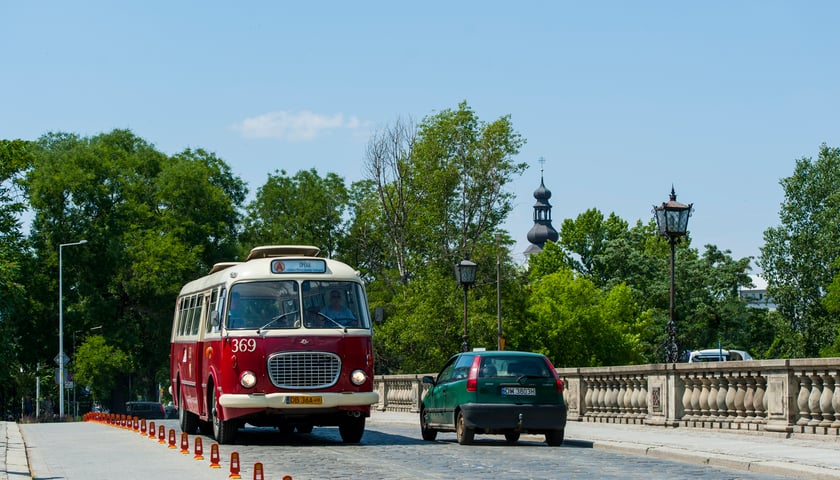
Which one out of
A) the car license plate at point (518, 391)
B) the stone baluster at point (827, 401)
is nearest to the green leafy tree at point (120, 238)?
the car license plate at point (518, 391)

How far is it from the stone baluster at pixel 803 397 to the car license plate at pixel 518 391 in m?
4.04

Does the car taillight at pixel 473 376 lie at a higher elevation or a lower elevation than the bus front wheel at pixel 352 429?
higher

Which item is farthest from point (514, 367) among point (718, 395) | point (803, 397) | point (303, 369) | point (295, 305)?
point (803, 397)

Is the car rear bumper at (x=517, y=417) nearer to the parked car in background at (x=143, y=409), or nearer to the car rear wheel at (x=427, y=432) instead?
the car rear wheel at (x=427, y=432)

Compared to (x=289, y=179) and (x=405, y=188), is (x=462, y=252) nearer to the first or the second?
(x=405, y=188)

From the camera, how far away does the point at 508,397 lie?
67.3 feet

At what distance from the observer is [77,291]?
65.6 m

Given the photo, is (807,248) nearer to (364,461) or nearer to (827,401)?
(827,401)

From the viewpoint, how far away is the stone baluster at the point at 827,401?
17859 mm

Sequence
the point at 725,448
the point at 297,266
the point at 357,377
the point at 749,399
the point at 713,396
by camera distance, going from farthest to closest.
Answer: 1. the point at 297,266
2. the point at 713,396
3. the point at 357,377
4. the point at 749,399
5. the point at 725,448

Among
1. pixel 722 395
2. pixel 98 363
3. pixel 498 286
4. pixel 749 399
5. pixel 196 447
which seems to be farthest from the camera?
pixel 98 363

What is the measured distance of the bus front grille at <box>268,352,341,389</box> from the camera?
20719 millimetres

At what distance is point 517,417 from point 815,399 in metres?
4.53

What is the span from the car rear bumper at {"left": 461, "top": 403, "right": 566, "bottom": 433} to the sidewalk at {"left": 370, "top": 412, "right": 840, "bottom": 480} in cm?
68
